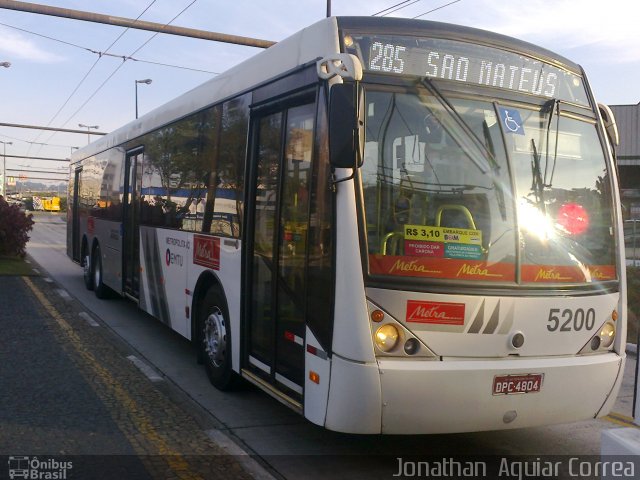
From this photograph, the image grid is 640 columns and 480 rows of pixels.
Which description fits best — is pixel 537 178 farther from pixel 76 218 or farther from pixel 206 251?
pixel 76 218

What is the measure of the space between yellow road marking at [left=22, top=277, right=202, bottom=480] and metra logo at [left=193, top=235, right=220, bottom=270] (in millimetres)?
1469

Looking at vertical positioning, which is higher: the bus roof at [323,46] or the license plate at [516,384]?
the bus roof at [323,46]

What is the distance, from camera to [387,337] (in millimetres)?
4367

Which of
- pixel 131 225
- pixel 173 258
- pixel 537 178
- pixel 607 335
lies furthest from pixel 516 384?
pixel 131 225

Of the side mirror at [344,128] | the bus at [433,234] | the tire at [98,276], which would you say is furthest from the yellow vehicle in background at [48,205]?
the side mirror at [344,128]

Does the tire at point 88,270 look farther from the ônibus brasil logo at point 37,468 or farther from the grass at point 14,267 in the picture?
the ônibus brasil logo at point 37,468

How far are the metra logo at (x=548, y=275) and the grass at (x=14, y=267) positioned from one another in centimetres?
1465

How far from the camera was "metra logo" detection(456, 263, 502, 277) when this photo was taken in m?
4.53

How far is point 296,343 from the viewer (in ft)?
16.4

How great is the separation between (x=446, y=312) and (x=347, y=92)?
1.55 metres

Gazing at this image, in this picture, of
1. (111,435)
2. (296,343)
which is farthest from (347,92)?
(111,435)

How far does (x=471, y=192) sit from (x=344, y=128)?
1.02 m

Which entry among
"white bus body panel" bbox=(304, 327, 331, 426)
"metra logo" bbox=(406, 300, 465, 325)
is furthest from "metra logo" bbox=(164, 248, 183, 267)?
Result: "metra logo" bbox=(406, 300, 465, 325)

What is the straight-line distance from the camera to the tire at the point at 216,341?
6.50 meters
